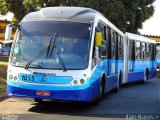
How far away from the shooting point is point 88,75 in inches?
471

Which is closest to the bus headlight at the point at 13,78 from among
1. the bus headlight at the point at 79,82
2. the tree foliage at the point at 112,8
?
the bus headlight at the point at 79,82

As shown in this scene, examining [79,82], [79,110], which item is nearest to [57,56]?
[79,82]

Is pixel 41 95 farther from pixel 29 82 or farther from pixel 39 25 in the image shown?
pixel 39 25

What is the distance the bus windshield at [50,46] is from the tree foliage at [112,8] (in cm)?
1758

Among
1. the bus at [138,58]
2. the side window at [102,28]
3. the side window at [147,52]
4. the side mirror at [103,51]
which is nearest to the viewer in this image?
the side mirror at [103,51]

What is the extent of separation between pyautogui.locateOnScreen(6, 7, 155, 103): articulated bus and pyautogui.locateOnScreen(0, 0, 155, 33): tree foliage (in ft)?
56.4

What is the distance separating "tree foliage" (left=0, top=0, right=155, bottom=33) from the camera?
3062 centimetres

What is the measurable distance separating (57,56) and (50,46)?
0.39 metres

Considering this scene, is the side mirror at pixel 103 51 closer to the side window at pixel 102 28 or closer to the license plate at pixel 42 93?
the side window at pixel 102 28

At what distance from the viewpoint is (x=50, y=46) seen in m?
12.2

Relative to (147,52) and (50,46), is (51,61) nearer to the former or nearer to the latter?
(50,46)

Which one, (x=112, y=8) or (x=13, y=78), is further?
(x=112, y=8)

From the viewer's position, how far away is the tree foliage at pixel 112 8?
30.6 meters

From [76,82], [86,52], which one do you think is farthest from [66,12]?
[76,82]
